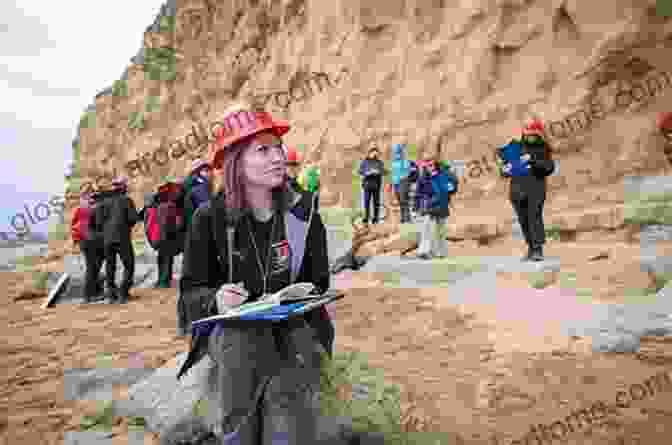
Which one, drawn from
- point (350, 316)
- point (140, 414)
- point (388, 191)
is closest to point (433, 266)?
point (350, 316)

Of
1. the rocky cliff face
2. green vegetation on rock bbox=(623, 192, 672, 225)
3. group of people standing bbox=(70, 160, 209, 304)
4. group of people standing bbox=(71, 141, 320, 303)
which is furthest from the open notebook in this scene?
green vegetation on rock bbox=(623, 192, 672, 225)

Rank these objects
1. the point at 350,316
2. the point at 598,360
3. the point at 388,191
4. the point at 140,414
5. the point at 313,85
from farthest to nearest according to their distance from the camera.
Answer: the point at 313,85 < the point at 388,191 < the point at 350,316 < the point at 598,360 < the point at 140,414

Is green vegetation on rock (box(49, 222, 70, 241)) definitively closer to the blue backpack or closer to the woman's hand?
the blue backpack

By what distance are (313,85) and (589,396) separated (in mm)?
14962

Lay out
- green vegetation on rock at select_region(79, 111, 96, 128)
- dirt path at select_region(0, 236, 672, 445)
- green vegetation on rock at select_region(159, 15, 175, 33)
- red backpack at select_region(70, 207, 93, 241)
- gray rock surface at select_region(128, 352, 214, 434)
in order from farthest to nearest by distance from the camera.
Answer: green vegetation on rock at select_region(79, 111, 96, 128)
green vegetation on rock at select_region(159, 15, 175, 33)
red backpack at select_region(70, 207, 93, 241)
dirt path at select_region(0, 236, 672, 445)
gray rock surface at select_region(128, 352, 214, 434)

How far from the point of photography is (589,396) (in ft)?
9.78

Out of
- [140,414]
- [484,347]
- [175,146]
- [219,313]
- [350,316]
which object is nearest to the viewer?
[219,313]

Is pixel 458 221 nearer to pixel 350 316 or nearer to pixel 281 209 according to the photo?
pixel 350 316

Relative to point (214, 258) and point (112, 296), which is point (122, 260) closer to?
point (112, 296)

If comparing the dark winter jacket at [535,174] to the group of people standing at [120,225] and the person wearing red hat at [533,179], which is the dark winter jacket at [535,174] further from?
the group of people standing at [120,225]

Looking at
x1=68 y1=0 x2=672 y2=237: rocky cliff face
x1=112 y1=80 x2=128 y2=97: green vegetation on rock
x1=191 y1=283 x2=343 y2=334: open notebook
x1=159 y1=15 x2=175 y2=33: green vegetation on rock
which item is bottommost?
x1=191 y1=283 x2=343 y2=334: open notebook

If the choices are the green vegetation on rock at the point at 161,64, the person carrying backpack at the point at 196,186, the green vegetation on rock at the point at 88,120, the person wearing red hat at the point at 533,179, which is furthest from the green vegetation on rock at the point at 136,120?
the person wearing red hat at the point at 533,179

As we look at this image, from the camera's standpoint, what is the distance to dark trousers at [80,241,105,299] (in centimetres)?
726

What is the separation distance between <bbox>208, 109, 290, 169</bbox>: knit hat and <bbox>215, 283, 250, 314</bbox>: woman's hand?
0.50 meters
